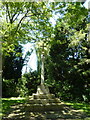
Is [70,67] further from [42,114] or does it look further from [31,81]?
[42,114]

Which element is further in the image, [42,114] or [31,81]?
[31,81]

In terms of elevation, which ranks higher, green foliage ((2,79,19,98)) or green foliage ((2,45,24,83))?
green foliage ((2,45,24,83))

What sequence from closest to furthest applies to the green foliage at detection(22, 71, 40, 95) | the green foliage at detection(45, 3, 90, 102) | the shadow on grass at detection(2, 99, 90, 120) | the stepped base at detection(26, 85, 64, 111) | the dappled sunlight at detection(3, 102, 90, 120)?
the shadow on grass at detection(2, 99, 90, 120) < the dappled sunlight at detection(3, 102, 90, 120) < the stepped base at detection(26, 85, 64, 111) < the green foliage at detection(45, 3, 90, 102) < the green foliage at detection(22, 71, 40, 95)

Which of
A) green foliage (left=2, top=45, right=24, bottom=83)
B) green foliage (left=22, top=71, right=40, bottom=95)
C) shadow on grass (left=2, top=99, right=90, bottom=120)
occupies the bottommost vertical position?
shadow on grass (left=2, top=99, right=90, bottom=120)

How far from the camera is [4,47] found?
8.42 m

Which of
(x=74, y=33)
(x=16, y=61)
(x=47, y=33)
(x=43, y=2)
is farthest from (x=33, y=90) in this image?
(x=43, y=2)

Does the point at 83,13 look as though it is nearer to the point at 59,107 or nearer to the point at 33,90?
the point at 59,107

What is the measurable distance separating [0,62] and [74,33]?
8.01m

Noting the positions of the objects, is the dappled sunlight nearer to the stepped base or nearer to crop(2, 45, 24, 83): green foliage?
the stepped base

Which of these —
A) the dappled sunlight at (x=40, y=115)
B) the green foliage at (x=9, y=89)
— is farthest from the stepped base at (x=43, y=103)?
A: the green foliage at (x=9, y=89)

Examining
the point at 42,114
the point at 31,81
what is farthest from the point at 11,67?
the point at 42,114

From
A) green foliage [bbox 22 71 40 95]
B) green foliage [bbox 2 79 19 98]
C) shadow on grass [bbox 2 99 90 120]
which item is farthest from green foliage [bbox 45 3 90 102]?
shadow on grass [bbox 2 99 90 120]

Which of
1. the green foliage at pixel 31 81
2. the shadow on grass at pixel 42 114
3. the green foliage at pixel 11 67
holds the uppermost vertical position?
the green foliage at pixel 11 67

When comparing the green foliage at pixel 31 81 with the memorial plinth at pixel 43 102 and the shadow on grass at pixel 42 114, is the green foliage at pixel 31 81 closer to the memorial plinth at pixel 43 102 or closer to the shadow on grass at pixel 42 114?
the memorial plinth at pixel 43 102
